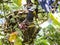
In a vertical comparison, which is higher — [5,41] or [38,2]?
[38,2]

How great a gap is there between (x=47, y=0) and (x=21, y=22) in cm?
14

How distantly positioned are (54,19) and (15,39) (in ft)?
0.63

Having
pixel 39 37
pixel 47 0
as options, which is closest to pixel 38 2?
pixel 47 0

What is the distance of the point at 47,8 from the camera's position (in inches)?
33.6

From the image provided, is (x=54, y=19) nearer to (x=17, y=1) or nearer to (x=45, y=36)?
(x=45, y=36)

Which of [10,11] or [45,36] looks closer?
[45,36]

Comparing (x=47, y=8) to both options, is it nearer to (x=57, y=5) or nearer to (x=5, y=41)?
(x=57, y=5)

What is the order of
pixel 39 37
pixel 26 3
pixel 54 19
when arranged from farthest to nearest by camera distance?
1. pixel 26 3
2. pixel 39 37
3. pixel 54 19

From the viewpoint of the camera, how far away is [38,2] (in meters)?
0.91

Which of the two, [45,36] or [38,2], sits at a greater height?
[38,2]

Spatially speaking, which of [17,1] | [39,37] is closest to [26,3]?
[17,1]

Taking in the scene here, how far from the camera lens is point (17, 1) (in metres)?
0.91

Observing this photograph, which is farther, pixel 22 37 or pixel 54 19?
pixel 22 37

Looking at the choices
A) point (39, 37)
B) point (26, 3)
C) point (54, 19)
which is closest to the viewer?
point (54, 19)
